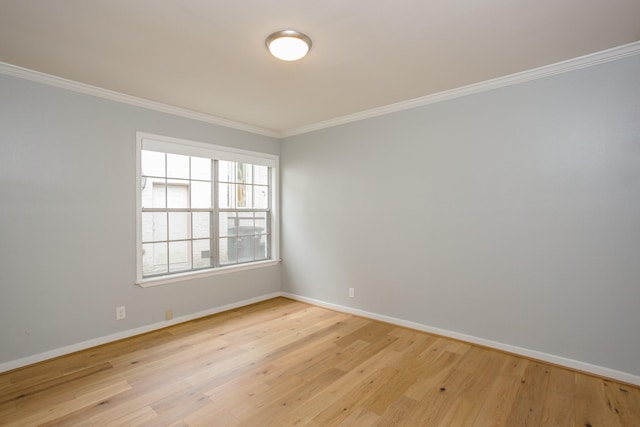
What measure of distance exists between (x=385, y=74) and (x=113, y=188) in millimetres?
2987

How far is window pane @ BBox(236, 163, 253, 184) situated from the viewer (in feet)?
15.1

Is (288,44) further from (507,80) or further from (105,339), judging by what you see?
(105,339)

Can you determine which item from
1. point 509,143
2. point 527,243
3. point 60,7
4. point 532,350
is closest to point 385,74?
point 509,143

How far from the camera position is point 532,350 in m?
2.86

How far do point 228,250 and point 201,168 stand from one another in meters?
1.19

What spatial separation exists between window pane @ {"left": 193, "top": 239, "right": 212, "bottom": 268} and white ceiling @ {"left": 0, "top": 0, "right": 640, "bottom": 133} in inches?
72.5

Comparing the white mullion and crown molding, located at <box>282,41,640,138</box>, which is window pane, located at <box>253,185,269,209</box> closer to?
the white mullion

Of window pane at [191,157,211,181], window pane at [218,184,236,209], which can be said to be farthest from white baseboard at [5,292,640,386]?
window pane at [191,157,211,181]

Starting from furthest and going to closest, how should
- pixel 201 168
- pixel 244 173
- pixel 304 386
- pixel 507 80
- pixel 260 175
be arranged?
pixel 260 175 < pixel 244 173 < pixel 201 168 < pixel 507 80 < pixel 304 386

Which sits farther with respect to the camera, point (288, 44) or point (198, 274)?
point (198, 274)

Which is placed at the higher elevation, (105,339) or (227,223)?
(227,223)

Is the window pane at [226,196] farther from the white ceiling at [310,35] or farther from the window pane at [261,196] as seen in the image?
the white ceiling at [310,35]

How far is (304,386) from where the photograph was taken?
2453 millimetres

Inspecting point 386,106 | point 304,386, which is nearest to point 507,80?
point 386,106
